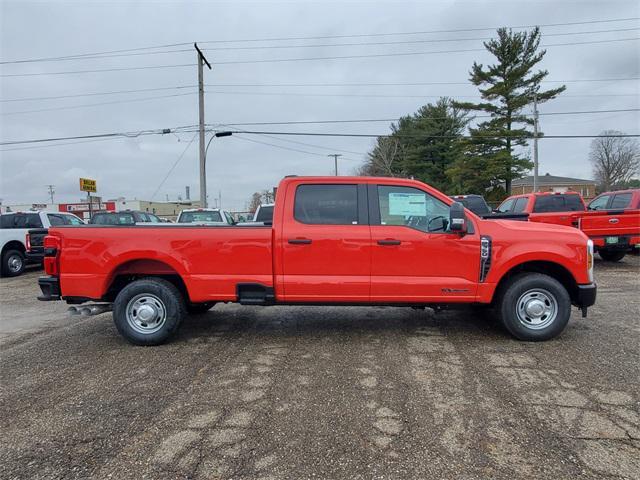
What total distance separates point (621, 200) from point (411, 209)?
987cm

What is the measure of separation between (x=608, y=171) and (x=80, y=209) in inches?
3594

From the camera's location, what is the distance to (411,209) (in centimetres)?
467

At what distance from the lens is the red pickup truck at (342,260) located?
4.54 m

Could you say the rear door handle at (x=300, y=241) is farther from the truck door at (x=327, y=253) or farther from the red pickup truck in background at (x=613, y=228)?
the red pickup truck in background at (x=613, y=228)

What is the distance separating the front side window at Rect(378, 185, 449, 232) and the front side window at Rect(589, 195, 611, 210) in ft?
33.0

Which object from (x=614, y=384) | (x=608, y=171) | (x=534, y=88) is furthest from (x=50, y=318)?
(x=608, y=171)

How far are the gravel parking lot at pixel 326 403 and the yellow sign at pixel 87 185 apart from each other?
17.5 meters

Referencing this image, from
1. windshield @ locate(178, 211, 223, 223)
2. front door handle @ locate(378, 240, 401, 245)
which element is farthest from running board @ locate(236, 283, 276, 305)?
windshield @ locate(178, 211, 223, 223)

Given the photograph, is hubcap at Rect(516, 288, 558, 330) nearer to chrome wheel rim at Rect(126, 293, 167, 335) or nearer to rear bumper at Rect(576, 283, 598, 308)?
rear bumper at Rect(576, 283, 598, 308)

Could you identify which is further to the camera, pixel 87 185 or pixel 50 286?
pixel 87 185

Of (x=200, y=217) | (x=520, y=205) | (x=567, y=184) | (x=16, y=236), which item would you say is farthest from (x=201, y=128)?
(x=567, y=184)

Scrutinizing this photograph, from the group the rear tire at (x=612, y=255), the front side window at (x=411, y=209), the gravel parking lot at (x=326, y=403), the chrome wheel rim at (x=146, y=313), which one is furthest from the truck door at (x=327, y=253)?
the rear tire at (x=612, y=255)

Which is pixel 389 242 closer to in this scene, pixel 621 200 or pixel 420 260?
pixel 420 260

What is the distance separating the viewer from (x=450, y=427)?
2.90 m
